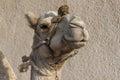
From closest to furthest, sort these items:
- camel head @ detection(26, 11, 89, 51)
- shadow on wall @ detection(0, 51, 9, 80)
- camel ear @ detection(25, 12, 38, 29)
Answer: camel head @ detection(26, 11, 89, 51), camel ear @ detection(25, 12, 38, 29), shadow on wall @ detection(0, 51, 9, 80)

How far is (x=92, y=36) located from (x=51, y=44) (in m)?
0.86

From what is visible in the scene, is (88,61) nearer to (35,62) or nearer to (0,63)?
(0,63)

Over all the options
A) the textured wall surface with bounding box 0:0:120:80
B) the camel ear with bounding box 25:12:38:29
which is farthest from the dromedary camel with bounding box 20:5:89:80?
the textured wall surface with bounding box 0:0:120:80

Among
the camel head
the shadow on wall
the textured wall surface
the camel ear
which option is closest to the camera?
the camel head

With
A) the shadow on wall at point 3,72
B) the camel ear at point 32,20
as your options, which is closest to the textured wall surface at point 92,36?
the shadow on wall at point 3,72

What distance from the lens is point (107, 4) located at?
1623mm

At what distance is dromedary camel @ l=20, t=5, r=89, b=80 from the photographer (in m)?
0.79

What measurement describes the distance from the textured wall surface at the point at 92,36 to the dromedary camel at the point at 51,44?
26.7 inches

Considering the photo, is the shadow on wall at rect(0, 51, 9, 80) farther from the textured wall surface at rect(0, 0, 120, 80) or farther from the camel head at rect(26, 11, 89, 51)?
the camel head at rect(26, 11, 89, 51)

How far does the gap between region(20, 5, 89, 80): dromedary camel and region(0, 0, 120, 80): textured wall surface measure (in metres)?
0.68

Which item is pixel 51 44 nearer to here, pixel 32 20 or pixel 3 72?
pixel 32 20

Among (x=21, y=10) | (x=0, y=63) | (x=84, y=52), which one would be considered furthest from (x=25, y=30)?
(x=0, y=63)

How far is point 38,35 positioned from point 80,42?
0.40 feet

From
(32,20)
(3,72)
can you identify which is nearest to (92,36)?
(3,72)
